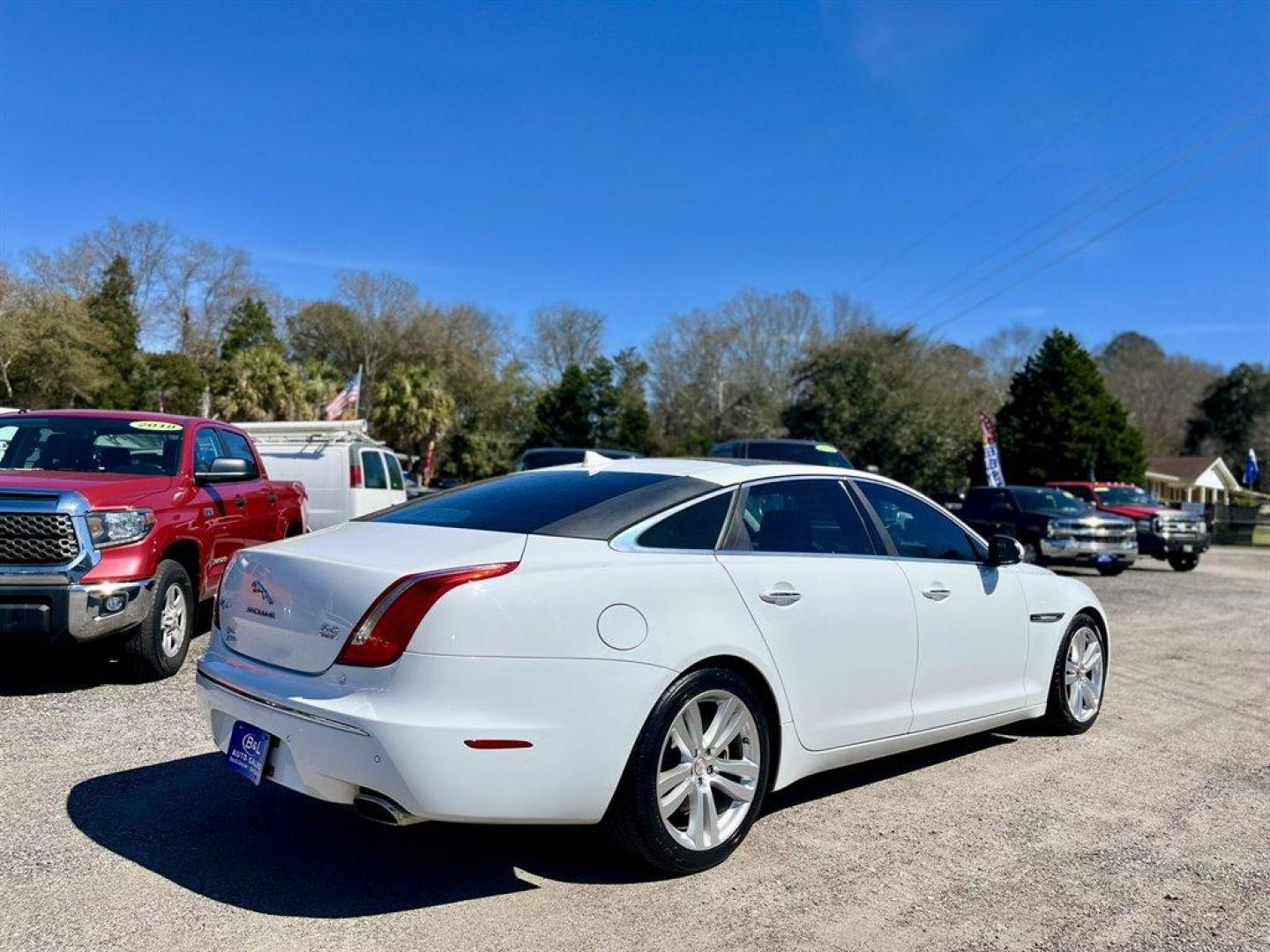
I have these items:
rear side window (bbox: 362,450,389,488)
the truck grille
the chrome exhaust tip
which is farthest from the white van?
the chrome exhaust tip

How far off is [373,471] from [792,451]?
6.32 m

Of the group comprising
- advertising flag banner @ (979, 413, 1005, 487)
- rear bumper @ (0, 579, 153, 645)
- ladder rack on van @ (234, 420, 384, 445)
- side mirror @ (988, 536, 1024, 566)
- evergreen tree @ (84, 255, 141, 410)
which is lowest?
rear bumper @ (0, 579, 153, 645)

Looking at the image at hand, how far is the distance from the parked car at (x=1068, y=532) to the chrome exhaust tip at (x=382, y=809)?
48.5ft

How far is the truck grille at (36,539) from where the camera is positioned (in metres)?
5.91

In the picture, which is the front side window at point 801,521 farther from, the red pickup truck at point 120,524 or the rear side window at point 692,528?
the red pickup truck at point 120,524

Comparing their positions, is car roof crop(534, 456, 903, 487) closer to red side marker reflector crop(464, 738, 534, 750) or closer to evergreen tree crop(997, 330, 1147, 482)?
→ red side marker reflector crop(464, 738, 534, 750)

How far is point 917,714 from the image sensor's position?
15.5 feet

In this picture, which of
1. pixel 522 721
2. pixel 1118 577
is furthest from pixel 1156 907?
pixel 1118 577

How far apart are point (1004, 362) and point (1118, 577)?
58.1 metres

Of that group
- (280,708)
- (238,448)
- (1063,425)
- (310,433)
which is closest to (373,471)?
(310,433)

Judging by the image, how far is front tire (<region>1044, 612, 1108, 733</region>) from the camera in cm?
590

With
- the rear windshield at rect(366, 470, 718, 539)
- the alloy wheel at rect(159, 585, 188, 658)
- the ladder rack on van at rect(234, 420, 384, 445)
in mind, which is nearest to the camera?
the rear windshield at rect(366, 470, 718, 539)

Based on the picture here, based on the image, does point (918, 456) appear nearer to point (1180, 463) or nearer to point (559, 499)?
point (1180, 463)

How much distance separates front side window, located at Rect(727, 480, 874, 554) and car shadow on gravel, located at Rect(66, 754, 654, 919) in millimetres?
1401
